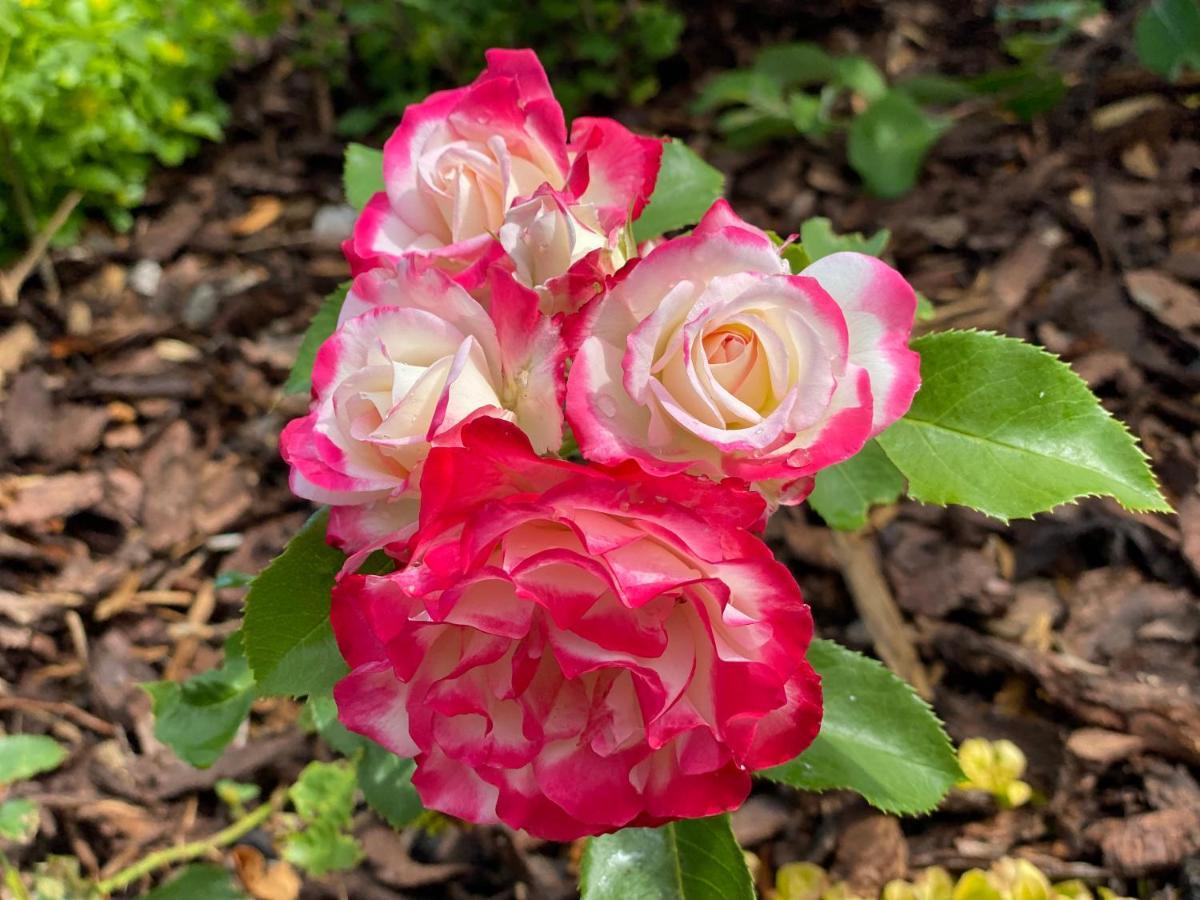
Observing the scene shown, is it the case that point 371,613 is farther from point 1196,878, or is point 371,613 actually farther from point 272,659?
point 1196,878

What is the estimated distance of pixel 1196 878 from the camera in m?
1.15

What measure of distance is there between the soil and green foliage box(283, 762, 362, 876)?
6cm

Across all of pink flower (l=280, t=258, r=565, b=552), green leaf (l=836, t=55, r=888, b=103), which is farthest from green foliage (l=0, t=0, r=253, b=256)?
pink flower (l=280, t=258, r=565, b=552)

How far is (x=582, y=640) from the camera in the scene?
64 cm

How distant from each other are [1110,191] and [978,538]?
33.5 inches

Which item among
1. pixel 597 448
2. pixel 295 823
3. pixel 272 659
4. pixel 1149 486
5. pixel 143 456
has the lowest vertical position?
pixel 295 823

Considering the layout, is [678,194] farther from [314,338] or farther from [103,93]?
[103,93]

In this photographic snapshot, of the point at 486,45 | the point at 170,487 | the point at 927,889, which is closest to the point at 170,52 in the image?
the point at 486,45

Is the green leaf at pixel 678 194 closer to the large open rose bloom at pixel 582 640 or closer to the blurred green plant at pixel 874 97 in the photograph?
the large open rose bloom at pixel 582 640

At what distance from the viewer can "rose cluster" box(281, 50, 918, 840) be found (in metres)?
0.62

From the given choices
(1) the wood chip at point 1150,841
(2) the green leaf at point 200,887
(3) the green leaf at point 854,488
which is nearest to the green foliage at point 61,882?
(2) the green leaf at point 200,887

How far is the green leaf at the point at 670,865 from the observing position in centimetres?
88

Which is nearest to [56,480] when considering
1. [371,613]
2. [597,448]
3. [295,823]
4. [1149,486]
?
[295,823]

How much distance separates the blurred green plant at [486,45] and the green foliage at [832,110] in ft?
0.66
